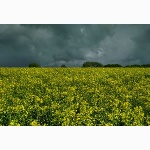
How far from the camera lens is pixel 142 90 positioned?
1583cm

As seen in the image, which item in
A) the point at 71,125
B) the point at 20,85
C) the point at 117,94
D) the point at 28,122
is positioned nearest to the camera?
the point at 71,125

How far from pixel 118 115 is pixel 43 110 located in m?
2.91

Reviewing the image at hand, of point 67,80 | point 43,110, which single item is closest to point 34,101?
point 43,110

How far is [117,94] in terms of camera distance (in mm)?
15266

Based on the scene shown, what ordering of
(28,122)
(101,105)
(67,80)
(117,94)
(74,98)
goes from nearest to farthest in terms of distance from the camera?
(28,122) < (101,105) < (74,98) < (117,94) < (67,80)

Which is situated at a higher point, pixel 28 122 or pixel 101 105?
pixel 101 105

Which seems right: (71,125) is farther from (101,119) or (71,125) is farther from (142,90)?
A: (142,90)

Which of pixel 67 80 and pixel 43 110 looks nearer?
pixel 43 110

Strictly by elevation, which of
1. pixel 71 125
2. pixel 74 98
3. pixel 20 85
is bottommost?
pixel 71 125

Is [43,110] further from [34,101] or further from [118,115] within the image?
[118,115]

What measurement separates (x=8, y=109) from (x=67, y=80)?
7114 mm

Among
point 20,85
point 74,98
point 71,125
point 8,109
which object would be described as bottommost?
point 71,125

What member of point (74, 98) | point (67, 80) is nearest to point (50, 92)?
point (74, 98)

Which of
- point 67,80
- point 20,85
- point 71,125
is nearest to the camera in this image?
point 71,125
